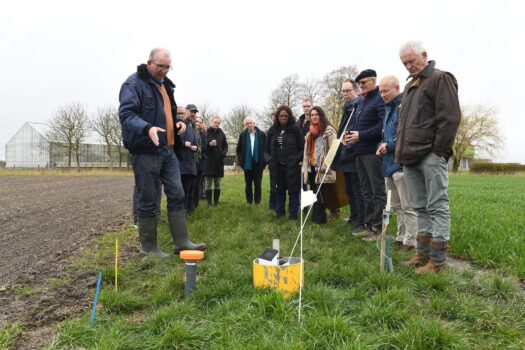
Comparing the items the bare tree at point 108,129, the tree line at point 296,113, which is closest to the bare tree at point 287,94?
the tree line at point 296,113

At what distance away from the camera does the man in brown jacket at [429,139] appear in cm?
367

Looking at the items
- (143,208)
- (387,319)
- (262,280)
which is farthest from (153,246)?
(387,319)

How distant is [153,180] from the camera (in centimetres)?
452

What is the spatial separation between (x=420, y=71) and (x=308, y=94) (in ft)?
121

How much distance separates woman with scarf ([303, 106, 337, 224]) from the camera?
6.44 meters

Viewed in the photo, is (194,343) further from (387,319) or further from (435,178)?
(435,178)

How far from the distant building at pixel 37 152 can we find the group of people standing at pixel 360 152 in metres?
45.9

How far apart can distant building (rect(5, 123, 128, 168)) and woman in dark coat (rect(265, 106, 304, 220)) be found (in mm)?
45093

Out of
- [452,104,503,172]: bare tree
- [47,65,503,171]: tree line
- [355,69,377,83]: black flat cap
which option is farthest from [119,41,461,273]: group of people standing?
[452,104,503,172]: bare tree

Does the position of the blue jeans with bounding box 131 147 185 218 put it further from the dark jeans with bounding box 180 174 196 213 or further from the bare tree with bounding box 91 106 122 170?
the bare tree with bounding box 91 106 122 170

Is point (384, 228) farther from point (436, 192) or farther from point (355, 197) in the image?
point (355, 197)

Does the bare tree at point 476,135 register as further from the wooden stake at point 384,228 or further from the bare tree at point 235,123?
the wooden stake at point 384,228

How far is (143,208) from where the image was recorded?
14.8 feet

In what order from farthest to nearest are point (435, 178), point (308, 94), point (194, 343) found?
point (308, 94), point (435, 178), point (194, 343)
